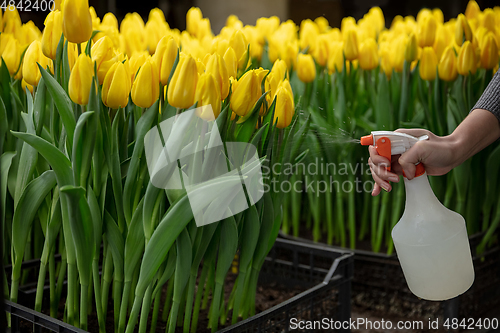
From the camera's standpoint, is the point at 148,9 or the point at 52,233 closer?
the point at 52,233

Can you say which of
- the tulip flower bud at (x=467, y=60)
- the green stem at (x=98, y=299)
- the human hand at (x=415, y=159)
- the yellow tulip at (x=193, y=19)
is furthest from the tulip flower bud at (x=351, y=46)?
the green stem at (x=98, y=299)

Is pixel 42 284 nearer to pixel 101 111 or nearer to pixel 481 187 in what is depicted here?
pixel 101 111

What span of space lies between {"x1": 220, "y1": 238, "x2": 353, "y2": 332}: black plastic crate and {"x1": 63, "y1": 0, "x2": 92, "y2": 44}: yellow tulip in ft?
1.24

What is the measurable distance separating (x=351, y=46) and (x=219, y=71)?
559 mm

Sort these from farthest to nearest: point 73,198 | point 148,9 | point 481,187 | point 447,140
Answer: point 481,187
point 148,9
point 447,140
point 73,198

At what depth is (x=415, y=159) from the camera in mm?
578

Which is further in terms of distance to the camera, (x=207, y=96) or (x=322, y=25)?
(x=322, y=25)

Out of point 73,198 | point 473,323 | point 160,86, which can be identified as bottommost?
point 473,323

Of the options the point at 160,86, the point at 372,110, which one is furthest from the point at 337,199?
the point at 160,86

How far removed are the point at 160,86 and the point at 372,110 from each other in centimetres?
62

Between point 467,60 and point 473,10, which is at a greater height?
point 473,10

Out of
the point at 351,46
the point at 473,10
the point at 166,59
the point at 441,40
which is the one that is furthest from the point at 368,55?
the point at 166,59

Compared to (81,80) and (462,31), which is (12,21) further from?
(462,31)

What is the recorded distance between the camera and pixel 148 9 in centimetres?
84
